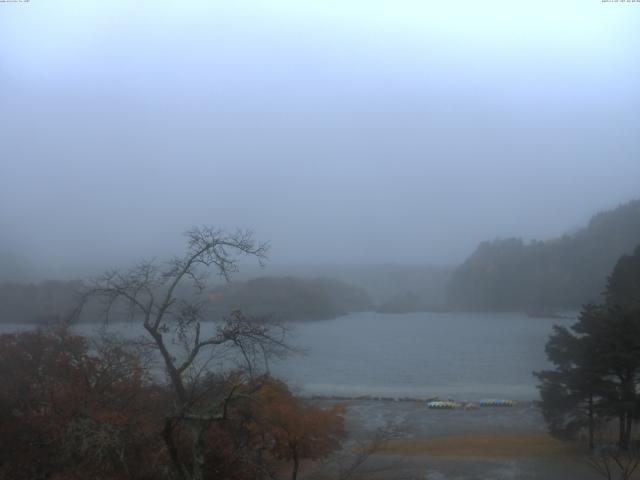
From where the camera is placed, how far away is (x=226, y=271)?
19.1 ft

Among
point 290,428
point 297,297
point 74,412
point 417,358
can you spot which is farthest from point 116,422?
point 417,358

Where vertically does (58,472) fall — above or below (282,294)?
below

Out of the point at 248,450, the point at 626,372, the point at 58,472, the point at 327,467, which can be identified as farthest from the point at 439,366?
the point at 58,472

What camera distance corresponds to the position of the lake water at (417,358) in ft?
63.6

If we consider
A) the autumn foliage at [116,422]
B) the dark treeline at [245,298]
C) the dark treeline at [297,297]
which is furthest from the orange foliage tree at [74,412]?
the dark treeline at [245,298]

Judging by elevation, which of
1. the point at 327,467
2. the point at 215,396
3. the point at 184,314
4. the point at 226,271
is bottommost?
the point at 327,467

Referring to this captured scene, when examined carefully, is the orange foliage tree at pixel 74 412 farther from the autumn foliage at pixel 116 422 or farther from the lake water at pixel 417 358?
the lake water at pixel 417 358

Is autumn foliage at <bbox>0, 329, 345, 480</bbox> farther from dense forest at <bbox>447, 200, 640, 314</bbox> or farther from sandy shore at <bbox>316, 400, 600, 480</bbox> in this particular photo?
dense forest at <bbox>447, 200, 640, 314</bbox>

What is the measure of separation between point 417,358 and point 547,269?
1027cm

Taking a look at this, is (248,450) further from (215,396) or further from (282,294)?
(282,294)

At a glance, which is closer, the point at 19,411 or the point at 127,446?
the point at 127,446

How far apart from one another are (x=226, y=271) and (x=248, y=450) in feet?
8.16

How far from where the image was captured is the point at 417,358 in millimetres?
23062

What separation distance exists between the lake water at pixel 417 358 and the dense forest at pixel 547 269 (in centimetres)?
197
